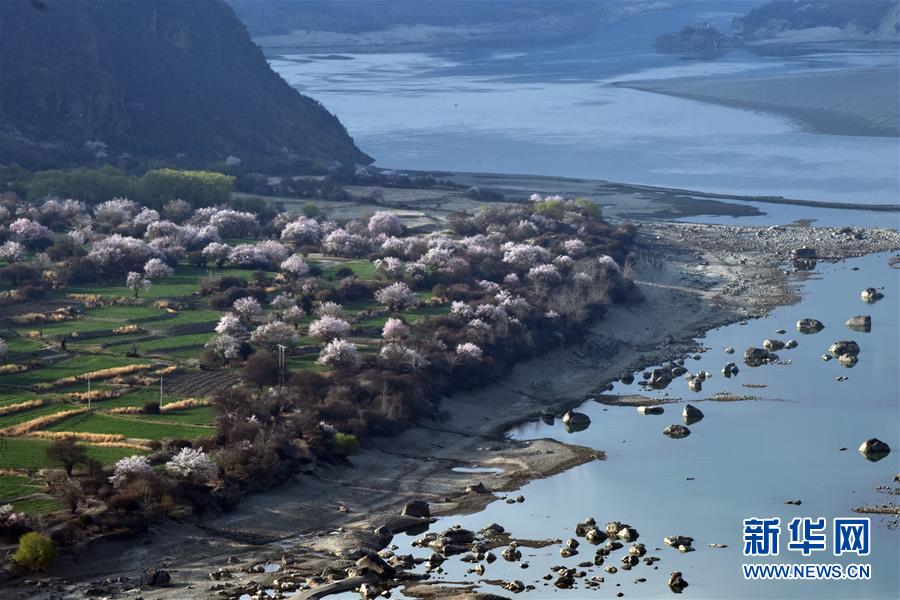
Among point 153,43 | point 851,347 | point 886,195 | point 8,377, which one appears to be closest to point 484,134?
point 153,43

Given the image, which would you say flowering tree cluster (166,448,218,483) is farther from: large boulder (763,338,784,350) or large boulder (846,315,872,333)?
large boulder (846,315,872,333)

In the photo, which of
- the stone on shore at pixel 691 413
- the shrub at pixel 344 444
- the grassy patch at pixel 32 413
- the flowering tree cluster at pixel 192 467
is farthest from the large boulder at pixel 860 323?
the grassy patch at pixel 32 413

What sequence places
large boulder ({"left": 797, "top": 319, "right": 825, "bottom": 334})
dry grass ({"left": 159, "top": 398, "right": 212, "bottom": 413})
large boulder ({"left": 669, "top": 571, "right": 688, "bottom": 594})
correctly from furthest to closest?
large boulder ({"left": 797, "top": 319, "right": 825, "bottom": 334}), dry grass ({"left": 159, "top": 398, "right": 212, "bottom": 413}), large boulder ({"left": 669, "top": 571, "right": 688, "bottom": 594})

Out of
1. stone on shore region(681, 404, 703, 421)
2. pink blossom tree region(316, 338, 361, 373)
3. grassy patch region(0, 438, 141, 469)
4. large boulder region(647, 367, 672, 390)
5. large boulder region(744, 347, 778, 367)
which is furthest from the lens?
large boulder region(744, 347, 778, 367)

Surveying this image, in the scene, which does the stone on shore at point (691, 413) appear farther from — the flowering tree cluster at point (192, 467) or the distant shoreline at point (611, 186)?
the distant shoreline at point (611, 186)

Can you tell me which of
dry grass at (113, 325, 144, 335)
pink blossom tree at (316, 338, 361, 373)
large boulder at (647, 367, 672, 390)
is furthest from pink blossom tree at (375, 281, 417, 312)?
large boulder at (647, 367, 672, 390)

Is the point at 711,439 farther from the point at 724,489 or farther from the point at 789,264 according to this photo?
the point at 789,264
